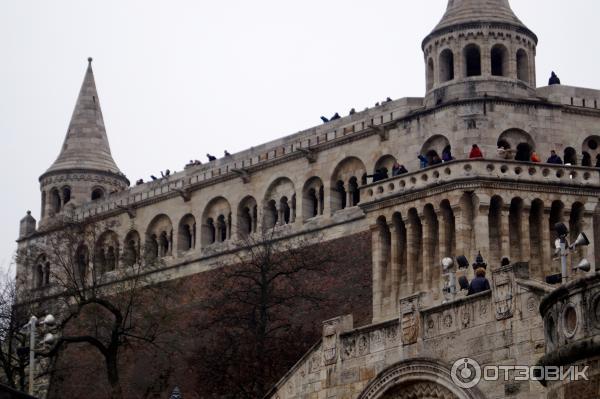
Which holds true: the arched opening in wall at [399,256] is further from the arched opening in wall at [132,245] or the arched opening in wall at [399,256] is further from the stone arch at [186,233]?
the arched opening in wall at [132,245]

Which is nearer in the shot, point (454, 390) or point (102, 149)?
point (454, 390)

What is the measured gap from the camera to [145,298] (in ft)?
184

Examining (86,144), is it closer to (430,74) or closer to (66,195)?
(66,195)

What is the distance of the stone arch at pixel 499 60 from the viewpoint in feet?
166

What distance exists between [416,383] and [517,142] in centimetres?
1716

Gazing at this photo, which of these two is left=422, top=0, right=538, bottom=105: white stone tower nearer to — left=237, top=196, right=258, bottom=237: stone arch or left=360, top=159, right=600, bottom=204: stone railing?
left=360, top=159, right=600, bottom=204: stone railing

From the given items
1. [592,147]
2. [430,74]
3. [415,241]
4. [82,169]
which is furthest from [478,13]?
[82,169]

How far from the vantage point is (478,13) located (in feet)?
168

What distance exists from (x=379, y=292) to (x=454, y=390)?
15720 mm

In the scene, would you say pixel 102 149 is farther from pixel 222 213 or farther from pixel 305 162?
pixel 305 162

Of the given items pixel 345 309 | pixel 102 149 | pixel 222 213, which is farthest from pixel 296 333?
pixel 102 149

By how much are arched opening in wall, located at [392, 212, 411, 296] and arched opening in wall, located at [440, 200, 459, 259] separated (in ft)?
5.37

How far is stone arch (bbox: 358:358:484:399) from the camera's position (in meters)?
32.8

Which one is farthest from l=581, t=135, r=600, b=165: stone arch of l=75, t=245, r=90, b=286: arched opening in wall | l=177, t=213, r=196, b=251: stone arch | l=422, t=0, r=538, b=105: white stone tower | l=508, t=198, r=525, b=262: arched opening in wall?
l=75, t=245, r=90, b=286: arched opening in wall
